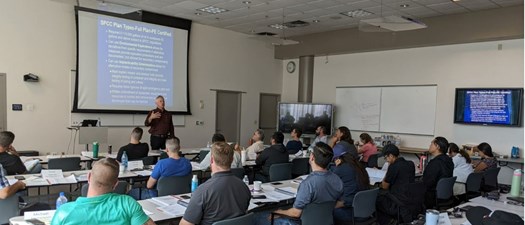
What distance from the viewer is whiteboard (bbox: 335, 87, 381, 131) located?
986 cm

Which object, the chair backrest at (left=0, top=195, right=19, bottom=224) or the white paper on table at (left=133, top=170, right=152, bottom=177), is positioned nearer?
the chair backrest at (left=0, top=195, right=19, bottom=224)

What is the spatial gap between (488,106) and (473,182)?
379 cm

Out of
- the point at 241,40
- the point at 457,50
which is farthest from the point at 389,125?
the point at 241,40

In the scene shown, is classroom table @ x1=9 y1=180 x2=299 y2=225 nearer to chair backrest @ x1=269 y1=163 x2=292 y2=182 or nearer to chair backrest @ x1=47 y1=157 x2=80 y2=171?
chair backrest @ x1=269 y1=163 x2=292 y2=182

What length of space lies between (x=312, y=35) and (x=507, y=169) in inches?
224

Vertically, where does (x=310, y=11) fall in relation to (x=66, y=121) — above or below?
above

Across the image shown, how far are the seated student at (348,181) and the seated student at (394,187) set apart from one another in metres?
0.34

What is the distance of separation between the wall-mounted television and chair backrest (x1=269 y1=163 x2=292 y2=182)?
498 centimetres

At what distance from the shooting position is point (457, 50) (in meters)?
8.55

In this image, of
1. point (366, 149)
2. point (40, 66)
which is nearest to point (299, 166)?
point (366, 149)

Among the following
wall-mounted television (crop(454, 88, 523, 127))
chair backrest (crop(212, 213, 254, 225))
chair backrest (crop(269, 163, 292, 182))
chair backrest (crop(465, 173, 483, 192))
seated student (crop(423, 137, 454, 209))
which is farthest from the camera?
wall-mounted television (crop(454, 88, 523, 127))

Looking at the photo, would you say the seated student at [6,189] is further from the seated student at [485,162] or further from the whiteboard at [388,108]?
the whiteboard at [388,108]

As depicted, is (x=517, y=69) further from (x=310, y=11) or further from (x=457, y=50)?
(x=310, y=11)

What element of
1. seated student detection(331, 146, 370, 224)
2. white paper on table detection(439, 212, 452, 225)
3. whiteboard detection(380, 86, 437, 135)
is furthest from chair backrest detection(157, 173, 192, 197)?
whiteboard detection(380, 86, 437, 135)
